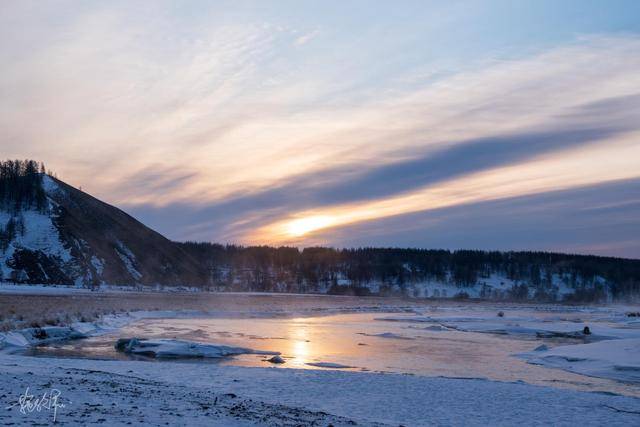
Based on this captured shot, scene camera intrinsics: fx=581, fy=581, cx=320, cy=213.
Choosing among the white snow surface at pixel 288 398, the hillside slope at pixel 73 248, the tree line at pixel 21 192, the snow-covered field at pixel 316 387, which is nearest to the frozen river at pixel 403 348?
the snow-covered field at pixel 316 387

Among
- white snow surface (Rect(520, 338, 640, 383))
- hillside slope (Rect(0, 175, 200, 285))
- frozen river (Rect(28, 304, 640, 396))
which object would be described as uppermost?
hillside slope (Rect(0, 175, 200, 285))

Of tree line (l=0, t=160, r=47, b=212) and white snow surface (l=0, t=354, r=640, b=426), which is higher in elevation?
tree line (l=0, t=160, r=47, b=212)

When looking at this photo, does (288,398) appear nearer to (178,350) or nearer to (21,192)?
(178,350)

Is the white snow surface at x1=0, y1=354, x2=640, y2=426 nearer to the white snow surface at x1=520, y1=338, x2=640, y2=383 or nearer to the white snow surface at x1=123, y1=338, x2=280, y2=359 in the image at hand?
the white snow surface at x1=123, y1=338, x2=280, y2=359

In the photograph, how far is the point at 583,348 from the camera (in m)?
35.2

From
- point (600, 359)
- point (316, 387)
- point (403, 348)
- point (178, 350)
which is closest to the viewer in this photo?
point (316, 387)

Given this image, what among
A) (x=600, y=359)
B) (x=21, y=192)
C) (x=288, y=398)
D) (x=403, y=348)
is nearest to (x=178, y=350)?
(x=288, y=398)

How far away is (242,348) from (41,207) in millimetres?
154011

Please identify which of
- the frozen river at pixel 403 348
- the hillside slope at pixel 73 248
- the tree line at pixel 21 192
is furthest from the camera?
the tree line at pixel 21 192

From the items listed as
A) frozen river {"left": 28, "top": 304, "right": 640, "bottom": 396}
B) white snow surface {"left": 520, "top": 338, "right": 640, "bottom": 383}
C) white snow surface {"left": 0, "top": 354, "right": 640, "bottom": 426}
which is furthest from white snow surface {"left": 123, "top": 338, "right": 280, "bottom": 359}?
white snow surface {"left": 520, "top": 338, "right": 640, "bottom": 383}

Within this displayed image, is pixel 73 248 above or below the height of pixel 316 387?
above

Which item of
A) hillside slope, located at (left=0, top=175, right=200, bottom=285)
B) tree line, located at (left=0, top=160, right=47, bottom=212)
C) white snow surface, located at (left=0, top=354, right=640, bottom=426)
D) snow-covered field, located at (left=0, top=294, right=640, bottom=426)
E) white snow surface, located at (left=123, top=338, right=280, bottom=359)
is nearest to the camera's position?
white snow surface, located at (left=0, top=354, right=640, bottom=426)

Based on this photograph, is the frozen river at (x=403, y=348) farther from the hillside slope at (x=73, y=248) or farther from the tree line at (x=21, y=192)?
the tree line at (x=21, y=192)

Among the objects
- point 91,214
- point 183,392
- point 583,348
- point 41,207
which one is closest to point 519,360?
point 583,348
